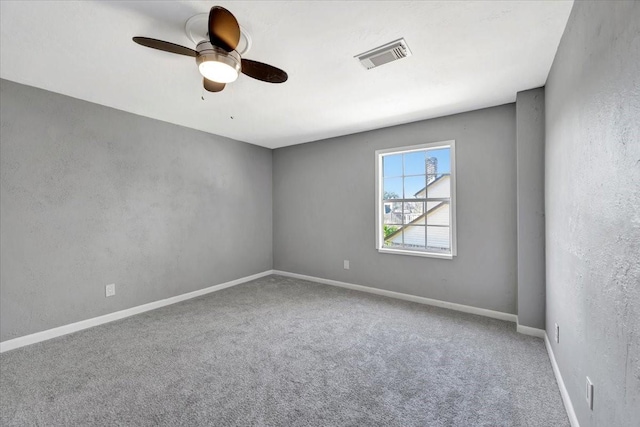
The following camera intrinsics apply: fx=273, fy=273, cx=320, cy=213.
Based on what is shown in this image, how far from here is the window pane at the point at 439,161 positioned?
3.47 m

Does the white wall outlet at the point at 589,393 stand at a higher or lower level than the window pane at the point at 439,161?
lower

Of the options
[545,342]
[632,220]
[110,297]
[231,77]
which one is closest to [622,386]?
[632,220]

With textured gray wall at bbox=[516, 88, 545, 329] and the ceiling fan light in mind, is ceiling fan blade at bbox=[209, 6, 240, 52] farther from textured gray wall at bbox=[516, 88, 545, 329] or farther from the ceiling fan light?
textured gray wall at bbox=[516, 88, 545, 329]

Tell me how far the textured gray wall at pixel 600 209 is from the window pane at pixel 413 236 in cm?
183

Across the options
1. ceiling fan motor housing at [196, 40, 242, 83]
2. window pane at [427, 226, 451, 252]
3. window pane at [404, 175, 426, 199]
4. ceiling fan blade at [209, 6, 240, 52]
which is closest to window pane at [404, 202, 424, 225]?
window pane at [404, 175, 426, 199]

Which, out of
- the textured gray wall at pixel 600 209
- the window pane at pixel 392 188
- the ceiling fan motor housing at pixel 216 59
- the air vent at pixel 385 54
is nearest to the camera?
the textured gray wall at pixel 600 209

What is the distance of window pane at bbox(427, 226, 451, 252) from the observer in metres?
3.52

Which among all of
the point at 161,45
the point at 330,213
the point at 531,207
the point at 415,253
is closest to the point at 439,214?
the point at 415,253

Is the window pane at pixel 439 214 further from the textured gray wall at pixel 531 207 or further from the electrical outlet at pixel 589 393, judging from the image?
the electrical outlet at pixel 589 393

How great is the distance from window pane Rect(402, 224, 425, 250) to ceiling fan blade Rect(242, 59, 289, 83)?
106 inches

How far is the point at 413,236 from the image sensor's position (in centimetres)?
378

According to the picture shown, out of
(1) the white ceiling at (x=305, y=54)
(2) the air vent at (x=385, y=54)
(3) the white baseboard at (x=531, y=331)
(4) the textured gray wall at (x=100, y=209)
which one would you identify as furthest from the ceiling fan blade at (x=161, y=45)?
(3) the white baseboard at (x=531, y=331)

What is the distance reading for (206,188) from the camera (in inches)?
162

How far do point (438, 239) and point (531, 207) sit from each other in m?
1.14
